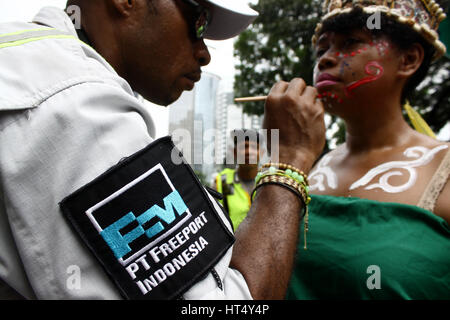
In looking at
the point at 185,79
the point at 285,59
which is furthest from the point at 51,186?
the point at 285,59

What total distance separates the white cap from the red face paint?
24.8 inches

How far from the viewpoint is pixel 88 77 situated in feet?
2.69

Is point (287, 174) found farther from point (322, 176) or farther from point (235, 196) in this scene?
point (235, 196)

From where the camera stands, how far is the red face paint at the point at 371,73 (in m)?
1.73

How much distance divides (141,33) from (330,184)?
1.32m

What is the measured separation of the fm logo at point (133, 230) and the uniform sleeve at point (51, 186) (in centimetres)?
5

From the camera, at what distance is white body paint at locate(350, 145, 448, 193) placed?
5.26 ft

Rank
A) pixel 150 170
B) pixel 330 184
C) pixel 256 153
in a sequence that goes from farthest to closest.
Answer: pixel 256 153, pixel 330 184, pixel 150 170

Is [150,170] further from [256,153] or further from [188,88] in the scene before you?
[256,153]

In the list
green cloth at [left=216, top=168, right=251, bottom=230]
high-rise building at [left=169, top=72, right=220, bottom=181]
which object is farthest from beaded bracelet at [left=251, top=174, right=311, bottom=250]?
green cloth at [left=216, top=168, right=251, bottom=230]

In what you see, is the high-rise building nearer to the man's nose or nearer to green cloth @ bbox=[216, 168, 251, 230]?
the man's nose

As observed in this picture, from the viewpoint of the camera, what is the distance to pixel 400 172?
1.66m
